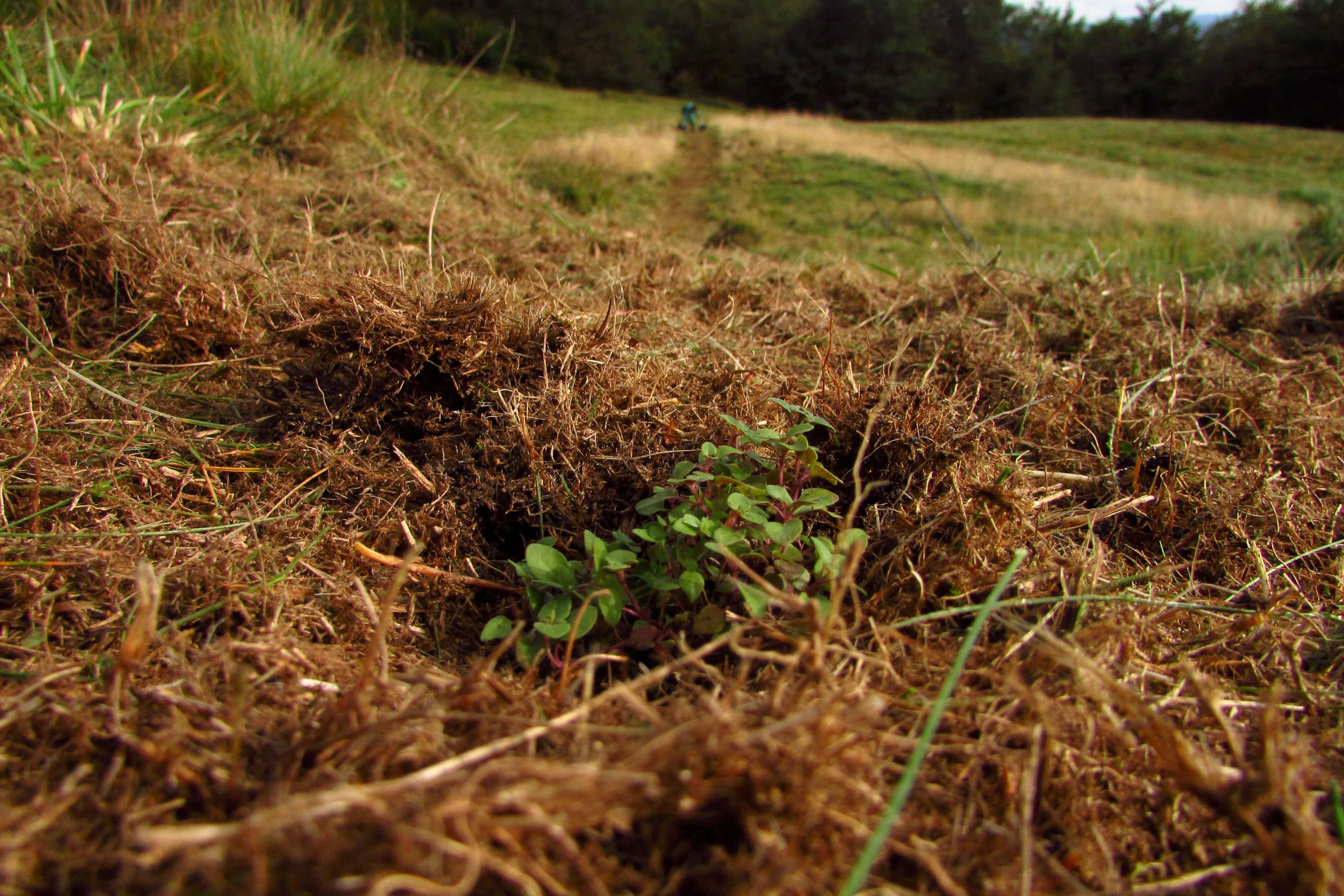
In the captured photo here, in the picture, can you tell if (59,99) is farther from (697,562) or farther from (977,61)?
(977,61)

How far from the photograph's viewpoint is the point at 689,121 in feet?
39.1

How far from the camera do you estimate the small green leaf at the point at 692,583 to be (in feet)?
3.69

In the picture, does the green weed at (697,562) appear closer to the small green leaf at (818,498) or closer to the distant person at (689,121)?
the small green leaf at (818,498)

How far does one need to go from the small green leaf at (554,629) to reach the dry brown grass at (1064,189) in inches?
211

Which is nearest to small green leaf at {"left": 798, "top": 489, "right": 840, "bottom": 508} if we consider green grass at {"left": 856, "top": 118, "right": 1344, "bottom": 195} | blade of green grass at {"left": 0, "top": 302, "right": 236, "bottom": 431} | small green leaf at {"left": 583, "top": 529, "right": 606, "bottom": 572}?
small green leaf at {"left": 583, "top": 529, "right": 606, "bottom": 572}

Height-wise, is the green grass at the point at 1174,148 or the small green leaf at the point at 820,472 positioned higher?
the green grass at the point at 1174,148

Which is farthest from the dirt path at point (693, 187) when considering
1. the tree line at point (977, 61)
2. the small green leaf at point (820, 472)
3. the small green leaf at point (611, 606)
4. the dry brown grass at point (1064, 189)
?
the tree line at point (977, 61)

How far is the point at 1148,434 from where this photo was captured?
1.81m

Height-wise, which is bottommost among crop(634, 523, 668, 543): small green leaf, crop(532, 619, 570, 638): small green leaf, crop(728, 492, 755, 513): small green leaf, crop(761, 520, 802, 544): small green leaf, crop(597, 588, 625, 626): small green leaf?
crop(532, 619, 570, 638): small green leaf

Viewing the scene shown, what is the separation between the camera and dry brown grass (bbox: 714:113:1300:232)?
6.68 meters

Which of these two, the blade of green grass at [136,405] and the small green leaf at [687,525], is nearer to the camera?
the small green leaf at [687,525]

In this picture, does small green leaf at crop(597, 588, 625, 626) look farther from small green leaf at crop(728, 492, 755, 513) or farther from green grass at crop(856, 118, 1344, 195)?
green grass at crop(856, 118, 1344, 195)

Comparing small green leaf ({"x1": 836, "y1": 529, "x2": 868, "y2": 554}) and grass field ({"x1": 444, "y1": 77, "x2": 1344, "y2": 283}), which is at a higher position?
grass field ({"x1": 444, "y1": 77, "x2": 1344, "y2": 283})

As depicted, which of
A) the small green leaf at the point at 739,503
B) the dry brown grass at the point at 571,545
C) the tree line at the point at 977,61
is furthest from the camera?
the tree line at the point at 977,61
